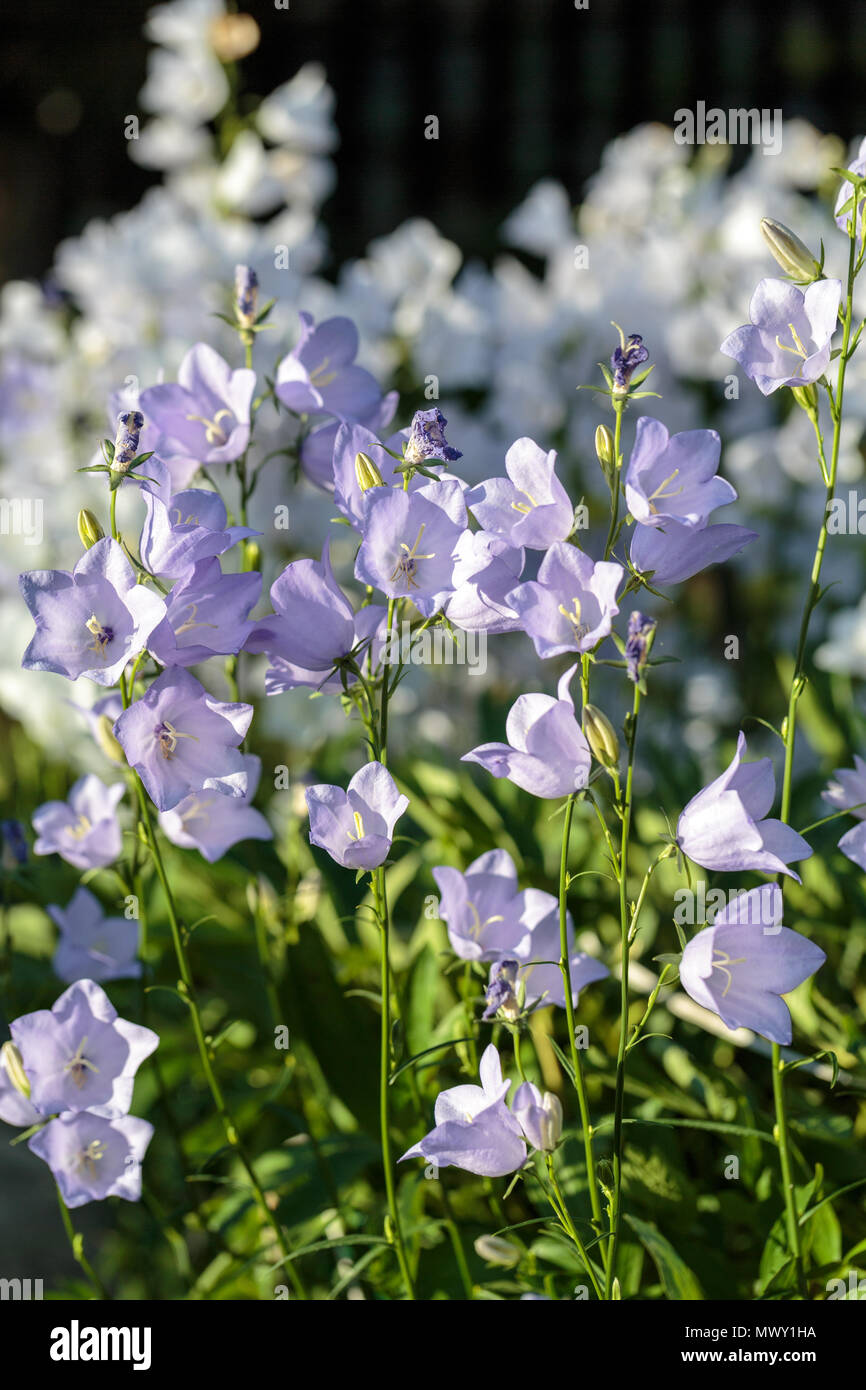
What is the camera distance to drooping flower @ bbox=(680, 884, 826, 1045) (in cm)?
73

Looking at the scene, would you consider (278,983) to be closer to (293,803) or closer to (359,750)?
(293,803)

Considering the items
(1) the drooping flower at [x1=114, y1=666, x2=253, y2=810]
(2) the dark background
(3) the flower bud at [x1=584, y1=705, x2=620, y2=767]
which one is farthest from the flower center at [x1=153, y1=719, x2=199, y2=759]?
(2) the dark background

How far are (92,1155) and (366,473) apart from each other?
491mm

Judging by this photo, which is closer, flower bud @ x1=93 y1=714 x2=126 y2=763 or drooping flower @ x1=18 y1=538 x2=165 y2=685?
drooping flower @ x1=18 y1=538 x2=165 y2=685

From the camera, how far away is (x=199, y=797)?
3.14 feet

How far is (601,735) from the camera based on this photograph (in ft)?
2.27

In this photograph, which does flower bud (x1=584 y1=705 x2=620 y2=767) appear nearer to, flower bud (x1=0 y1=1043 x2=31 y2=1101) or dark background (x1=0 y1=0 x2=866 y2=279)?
flower bud (x1=0 y1=1043 x2=31 y2=1101)

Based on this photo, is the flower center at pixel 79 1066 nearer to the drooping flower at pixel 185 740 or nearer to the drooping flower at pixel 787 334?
the drooping flower at pixel 185 740

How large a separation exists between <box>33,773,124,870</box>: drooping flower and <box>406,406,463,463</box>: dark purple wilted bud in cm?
43

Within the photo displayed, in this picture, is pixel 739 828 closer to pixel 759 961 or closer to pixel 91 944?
pixel 759 961

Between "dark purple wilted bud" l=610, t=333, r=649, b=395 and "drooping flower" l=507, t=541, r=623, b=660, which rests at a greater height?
"dark purple wilted bud" l=610, t=333, r=649, b=395

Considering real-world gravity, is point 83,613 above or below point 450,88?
below

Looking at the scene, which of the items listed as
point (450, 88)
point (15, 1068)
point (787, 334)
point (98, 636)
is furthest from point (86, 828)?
point (450, 88)

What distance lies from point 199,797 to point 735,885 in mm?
639
